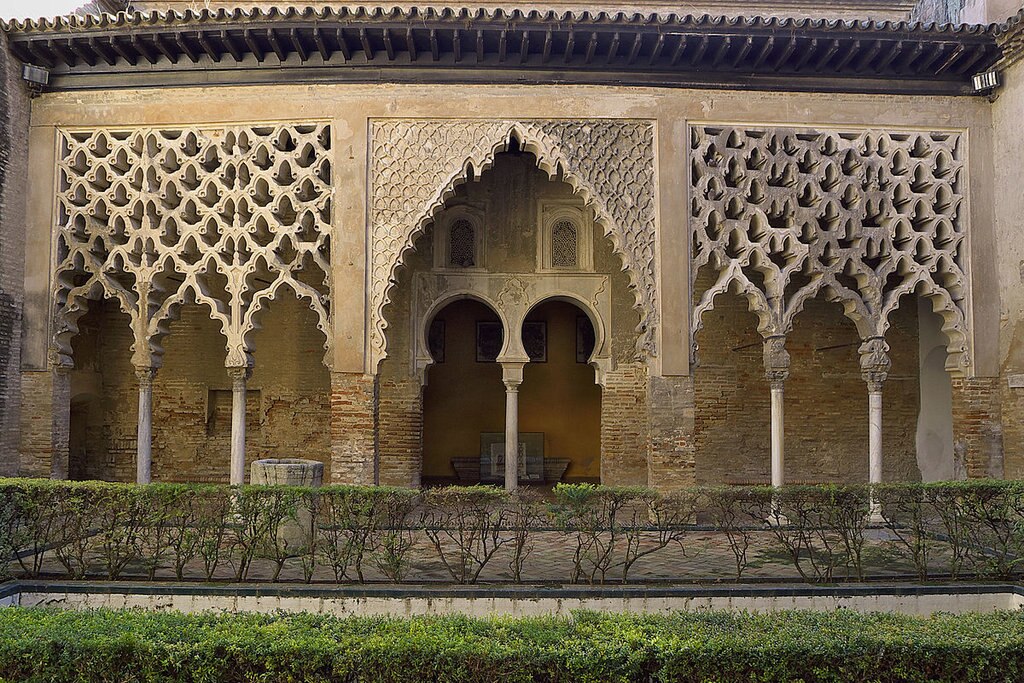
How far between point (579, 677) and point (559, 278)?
30.2 feet

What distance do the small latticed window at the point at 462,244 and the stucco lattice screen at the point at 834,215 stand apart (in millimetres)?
4060

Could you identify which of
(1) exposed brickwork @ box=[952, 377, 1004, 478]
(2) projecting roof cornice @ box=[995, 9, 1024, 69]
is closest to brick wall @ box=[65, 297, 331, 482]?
(1) exposed brickwork @ box=[952, 377, 1004, 478]

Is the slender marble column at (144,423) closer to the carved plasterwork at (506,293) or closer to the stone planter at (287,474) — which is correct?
the stone planter at (287,474)

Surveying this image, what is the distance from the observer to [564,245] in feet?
43.2

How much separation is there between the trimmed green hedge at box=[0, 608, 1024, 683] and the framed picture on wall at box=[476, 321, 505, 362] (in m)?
11.6

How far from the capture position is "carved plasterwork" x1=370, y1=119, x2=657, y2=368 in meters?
10.3

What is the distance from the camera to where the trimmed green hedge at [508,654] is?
4.40 meters

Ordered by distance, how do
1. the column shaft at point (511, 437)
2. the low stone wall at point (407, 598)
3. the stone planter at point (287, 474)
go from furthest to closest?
the column shaft at point (511, 437) → the stone planter at point (287, 474) → the low stone wall at point (407, 598)

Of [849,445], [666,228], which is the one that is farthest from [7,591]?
[849,445]

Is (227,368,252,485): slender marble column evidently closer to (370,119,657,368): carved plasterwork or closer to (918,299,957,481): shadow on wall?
(370,119,657,368): carved plasterwork

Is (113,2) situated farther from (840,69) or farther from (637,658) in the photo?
(637,658)

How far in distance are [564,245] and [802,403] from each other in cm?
521

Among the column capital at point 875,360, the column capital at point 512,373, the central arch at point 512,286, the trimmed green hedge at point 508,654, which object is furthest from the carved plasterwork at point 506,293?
the trimmed green hedge at point 508,654

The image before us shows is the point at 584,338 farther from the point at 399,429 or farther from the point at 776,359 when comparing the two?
the point at 776,359
